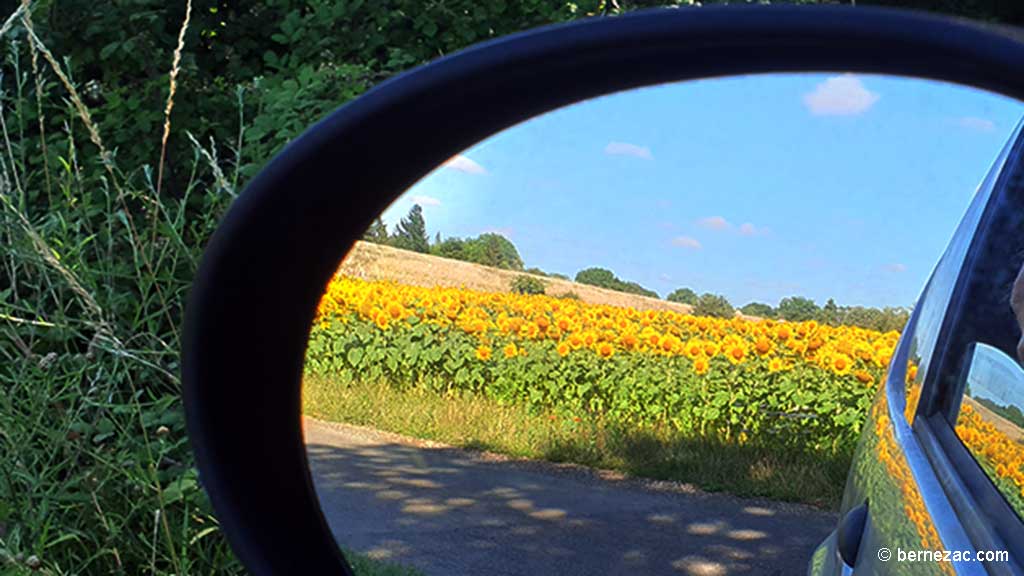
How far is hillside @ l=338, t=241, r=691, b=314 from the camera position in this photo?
5.54 ft

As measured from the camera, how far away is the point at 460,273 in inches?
80.0

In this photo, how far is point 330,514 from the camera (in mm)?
1433

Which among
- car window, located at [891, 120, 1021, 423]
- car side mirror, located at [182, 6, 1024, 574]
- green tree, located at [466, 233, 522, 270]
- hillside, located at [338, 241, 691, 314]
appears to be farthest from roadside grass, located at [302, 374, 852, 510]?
car window, located at [891, 120, 1021, 423]

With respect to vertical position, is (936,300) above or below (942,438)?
above

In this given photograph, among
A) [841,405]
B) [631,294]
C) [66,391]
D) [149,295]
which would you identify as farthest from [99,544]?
[841,405]

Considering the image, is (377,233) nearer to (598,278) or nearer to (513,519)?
(598,278)

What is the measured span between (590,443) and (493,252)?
2080 mm

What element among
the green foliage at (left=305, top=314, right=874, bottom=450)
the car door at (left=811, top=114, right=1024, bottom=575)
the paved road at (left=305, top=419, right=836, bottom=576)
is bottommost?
the paved road at (left=305, top=419, right=836, bottom=576)

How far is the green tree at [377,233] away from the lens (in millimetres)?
1267

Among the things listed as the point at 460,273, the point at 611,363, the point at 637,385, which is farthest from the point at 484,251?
the point at 611,363

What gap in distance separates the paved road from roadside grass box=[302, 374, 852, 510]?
10 cm

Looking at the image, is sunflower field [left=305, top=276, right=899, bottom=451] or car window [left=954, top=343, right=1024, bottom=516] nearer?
car window [left=954, top=343, right=1024, bottom=516]

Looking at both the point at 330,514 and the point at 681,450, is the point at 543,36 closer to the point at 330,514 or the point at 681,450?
the point at 330,514

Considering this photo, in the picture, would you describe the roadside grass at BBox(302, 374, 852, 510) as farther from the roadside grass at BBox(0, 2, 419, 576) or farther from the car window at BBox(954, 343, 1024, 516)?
the car window at BBox(954, 343, 1024, 516)
